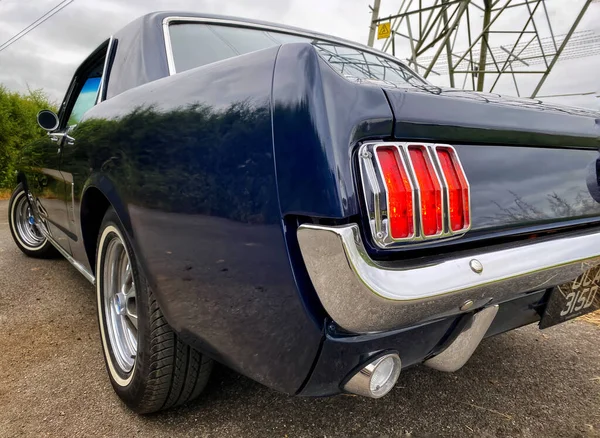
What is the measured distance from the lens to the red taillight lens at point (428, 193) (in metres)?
0.97

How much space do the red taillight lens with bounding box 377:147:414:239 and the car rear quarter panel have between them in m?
0.24

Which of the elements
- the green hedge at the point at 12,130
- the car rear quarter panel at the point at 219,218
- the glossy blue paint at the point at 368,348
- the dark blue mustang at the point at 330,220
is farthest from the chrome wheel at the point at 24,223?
the green hedge at the point at 12,130

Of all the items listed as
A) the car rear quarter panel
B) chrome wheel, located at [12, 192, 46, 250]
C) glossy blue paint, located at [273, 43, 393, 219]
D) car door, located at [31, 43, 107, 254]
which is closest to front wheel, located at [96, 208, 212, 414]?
the car rear quarter panel

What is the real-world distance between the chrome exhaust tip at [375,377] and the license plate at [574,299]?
68 centimetres

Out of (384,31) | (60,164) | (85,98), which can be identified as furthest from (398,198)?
(384,31)

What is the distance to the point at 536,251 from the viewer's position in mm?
1180

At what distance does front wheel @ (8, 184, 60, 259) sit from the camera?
13.4 feet

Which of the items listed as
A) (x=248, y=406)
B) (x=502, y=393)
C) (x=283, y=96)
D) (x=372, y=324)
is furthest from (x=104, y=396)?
(x=502, y=393)

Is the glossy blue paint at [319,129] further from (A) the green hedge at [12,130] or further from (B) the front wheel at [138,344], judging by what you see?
(A) the green hedge at [12,130]

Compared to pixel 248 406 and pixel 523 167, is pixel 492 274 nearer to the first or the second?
pixel 523 167

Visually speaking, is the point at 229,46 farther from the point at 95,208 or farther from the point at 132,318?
the point at 132,318

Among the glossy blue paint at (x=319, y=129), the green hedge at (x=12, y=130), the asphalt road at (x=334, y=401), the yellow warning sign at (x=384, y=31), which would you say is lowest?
the green hedge at (x=12, y=130)

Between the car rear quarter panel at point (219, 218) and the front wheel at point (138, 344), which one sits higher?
the car rear quarter panel at point (219, 218)

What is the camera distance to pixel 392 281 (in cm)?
94
